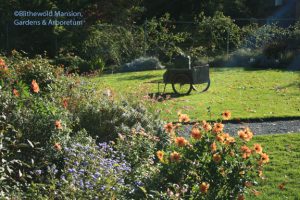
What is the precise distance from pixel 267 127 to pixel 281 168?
269cm

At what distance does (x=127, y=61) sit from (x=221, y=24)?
188 inches

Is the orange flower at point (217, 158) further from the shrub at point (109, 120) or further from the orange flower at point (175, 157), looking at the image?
the shrub at point (109, 120)

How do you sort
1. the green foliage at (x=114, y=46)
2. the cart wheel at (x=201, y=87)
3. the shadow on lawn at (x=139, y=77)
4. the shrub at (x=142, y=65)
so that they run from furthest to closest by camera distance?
the green foliage at (x=114, y=46) < the shrub at (x=142, y=65) < the shadow on lawn at (x=139, y=77) < the cart wheel at (x=201, y=87)

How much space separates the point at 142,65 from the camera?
20.9 metres

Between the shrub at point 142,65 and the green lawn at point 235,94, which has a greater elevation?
the shrub at point 142,65

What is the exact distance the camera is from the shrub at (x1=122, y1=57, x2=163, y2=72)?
20688mm

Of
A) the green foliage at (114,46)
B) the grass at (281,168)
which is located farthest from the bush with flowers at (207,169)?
the green foliage at (114,46)

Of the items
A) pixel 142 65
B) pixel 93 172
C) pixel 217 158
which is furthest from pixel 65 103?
pixel 142 65

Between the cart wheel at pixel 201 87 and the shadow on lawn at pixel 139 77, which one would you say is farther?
the shadow on lawn at pixel 139 77

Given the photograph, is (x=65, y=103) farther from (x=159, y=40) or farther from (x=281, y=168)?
(x=159, y=40)

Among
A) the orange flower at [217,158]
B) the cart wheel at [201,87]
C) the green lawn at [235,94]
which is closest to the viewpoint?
the orange flower at [217,158]

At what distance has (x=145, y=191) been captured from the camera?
3.81m

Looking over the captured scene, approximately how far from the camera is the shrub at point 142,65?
20.7m

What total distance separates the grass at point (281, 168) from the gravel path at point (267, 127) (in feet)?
1.52
